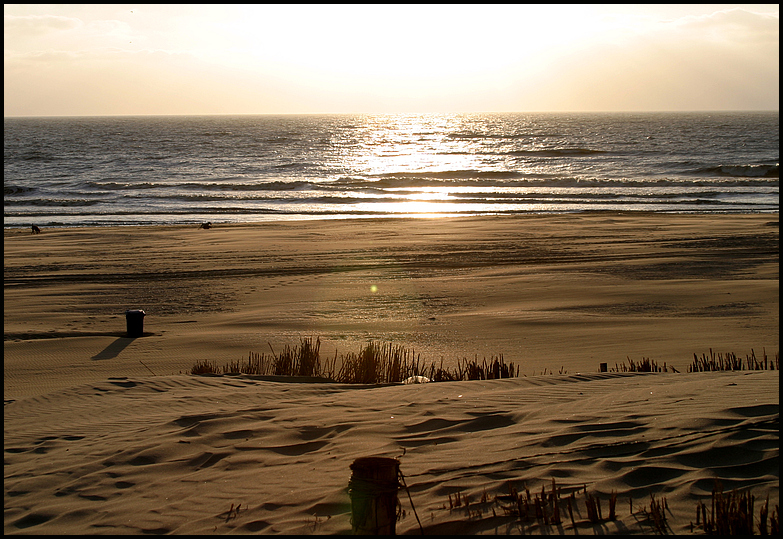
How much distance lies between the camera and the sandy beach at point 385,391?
3.37 metres

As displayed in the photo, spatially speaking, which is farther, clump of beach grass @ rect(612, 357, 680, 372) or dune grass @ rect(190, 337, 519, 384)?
clump of beach grass @ rect(612, 357, 680, 372)

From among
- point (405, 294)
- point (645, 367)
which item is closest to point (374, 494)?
point (645, 367)

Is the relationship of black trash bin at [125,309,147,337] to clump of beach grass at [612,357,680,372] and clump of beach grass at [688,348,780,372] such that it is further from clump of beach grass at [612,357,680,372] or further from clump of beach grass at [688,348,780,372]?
clump of beach grass at [688,348,780,372]

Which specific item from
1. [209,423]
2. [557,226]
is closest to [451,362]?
[209,423]

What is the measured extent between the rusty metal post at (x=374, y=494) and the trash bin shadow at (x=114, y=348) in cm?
568

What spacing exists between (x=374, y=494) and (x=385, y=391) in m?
2.88

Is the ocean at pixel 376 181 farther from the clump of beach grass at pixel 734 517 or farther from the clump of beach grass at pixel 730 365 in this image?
the clump of beach grass at pixel 734 517

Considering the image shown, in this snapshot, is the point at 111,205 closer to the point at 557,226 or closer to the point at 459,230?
the point at 459,230

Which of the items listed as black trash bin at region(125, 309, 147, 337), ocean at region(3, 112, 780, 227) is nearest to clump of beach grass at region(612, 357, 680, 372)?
black trash bin at region(125, 309, 147, 337)

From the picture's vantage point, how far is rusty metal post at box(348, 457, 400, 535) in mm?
2701

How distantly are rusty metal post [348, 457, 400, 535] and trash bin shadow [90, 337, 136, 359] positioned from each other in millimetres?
5679

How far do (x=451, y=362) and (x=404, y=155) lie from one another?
50.4 m

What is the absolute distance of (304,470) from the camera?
3.81m

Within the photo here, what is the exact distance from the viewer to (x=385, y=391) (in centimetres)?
559
